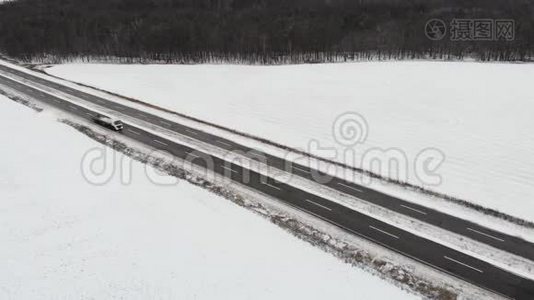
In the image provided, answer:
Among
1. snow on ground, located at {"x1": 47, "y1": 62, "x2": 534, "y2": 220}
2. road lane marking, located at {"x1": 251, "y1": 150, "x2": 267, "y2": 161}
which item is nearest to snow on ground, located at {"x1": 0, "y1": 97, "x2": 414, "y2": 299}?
road lane marking, located at {"x1": 251, "y1": 150, "x2": 267, "y2": 161}

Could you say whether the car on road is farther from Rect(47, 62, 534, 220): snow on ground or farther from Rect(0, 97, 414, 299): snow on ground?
Rect(0, 97, 414, 299): snow on ground

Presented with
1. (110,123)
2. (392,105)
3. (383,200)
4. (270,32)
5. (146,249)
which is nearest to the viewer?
(146,249)

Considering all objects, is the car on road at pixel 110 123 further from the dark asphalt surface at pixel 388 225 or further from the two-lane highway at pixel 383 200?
the two-lane highway at pixel 383 200

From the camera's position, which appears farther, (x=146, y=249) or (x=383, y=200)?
(x=383, y=200)

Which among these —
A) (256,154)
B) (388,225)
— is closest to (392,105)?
(256,154)

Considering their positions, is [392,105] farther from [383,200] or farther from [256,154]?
[383,200]

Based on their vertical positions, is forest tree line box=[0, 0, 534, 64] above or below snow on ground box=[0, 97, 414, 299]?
above

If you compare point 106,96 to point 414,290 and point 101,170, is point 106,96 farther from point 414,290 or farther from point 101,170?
point 414,290
